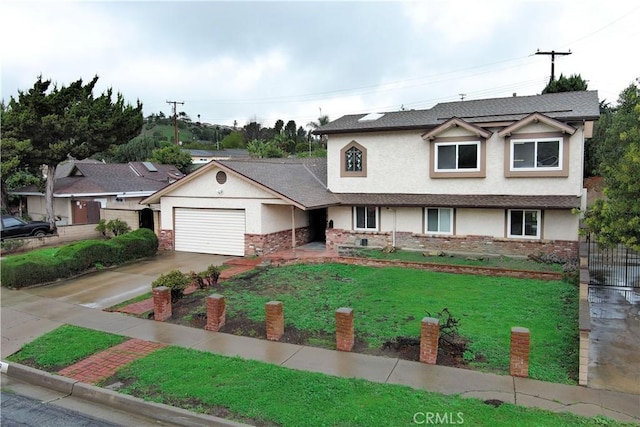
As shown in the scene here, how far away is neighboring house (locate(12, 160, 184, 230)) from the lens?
24.9m

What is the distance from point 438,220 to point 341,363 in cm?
1255

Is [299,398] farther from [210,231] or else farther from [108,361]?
[210,231]

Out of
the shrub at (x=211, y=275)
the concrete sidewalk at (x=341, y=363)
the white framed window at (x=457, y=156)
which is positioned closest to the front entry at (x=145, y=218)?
the shrub at (x=211, y=275)

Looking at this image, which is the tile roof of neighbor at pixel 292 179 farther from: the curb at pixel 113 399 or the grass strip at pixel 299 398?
the curb at pixel 113 399

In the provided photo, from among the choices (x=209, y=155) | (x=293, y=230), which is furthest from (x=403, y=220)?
(x=209, y=155)

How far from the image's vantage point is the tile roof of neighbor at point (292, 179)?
63.6 feet

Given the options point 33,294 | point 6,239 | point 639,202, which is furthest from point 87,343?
point 6,239

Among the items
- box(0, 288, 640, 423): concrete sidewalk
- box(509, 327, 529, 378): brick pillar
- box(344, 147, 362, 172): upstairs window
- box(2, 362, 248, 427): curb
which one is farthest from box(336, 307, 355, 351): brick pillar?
box(344, 147, 362, 172): upstairs window

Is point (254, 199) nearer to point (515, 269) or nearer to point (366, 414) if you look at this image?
point (515, 269)

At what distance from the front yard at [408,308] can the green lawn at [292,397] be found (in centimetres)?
155

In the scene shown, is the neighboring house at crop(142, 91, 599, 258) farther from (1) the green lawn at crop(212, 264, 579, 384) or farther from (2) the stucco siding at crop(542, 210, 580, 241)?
(1) the green lawn at crop(212, 264, 579, 384)

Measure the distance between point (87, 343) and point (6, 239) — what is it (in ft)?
54.0

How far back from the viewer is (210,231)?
68.7ft
